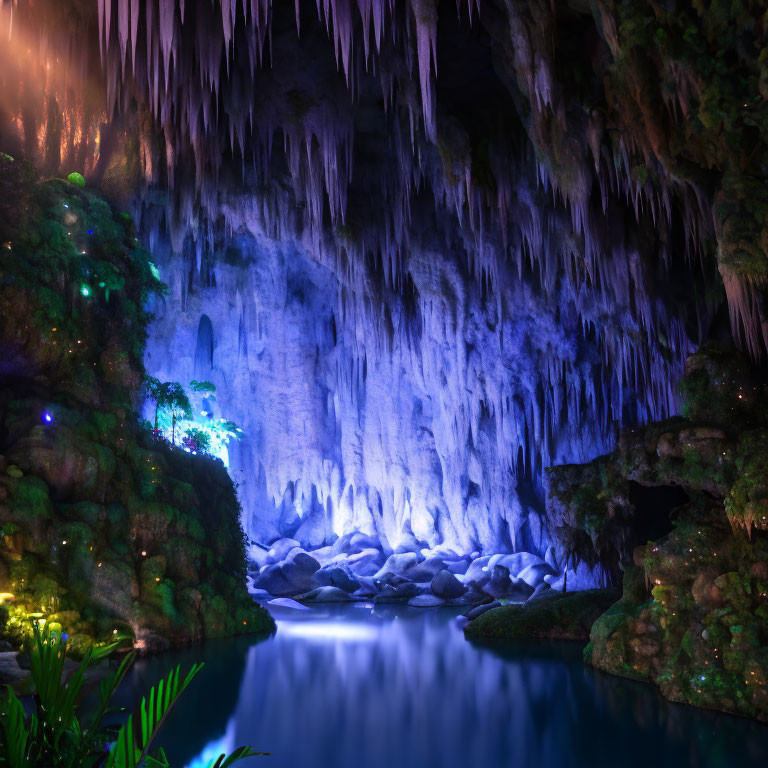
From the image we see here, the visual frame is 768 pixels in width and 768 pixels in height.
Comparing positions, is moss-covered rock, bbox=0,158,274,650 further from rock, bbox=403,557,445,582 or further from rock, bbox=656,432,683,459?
rock, bbox=403,557,445,582

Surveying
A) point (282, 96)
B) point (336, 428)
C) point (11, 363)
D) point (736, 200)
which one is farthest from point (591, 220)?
point (336, 428)

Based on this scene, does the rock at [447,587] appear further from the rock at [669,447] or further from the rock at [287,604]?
the rock at [669,447]

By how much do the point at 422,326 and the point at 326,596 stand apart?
10220 millimetres

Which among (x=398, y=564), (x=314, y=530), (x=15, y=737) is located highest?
(x=314, y=530)

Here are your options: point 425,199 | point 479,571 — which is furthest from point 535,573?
point 425,199

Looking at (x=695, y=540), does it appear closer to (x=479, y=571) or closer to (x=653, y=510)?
(x=653, y=510)

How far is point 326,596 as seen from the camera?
78.8 feet

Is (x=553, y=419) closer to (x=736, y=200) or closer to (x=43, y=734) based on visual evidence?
(x=736, y=200)

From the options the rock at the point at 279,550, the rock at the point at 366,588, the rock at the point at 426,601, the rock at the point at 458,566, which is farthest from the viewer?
the rock at the point at 279,550

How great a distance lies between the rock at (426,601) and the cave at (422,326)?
0.09 metres

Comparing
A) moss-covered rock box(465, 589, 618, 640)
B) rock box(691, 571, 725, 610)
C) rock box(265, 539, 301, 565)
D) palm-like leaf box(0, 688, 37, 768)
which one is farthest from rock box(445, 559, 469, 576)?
palm-like leaf box(0, 688, 37, 768)

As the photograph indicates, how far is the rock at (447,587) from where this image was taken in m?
23.4

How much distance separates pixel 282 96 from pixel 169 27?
13.3ft

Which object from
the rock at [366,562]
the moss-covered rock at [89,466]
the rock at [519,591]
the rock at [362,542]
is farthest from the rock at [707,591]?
the rock at [362,542]
